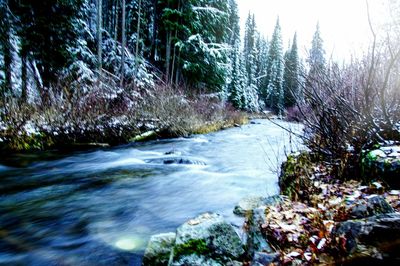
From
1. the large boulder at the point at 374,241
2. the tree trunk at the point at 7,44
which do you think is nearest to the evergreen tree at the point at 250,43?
the tree trunk at the point at 7,44

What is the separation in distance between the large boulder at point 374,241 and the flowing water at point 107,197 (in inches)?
80.6

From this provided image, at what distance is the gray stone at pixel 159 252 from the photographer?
2.91 meters

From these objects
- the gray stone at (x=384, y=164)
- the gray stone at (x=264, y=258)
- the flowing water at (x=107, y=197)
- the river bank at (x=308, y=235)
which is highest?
the gray stone at (x=384, y=164)

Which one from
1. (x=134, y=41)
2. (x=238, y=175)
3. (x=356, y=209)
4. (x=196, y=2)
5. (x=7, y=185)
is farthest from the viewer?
(x=134, y=41)

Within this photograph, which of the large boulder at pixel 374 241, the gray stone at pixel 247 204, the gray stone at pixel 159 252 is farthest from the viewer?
the gray stone at pixel 247 204

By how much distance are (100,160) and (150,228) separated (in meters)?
4.65

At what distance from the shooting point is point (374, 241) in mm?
2162

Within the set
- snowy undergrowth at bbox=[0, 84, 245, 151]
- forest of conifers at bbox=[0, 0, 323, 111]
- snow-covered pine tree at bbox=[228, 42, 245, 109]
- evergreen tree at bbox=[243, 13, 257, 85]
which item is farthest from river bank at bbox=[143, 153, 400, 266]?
evergreen tree at bbox=[243, 13, 257, 85]

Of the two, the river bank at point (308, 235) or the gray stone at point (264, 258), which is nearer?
the river bank at point (308, 235)

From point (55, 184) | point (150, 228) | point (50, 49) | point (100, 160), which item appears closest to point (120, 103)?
point (50, 49)

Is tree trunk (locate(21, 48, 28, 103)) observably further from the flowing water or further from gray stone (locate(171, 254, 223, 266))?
gray stone (locate(171, 254, 223, 266))

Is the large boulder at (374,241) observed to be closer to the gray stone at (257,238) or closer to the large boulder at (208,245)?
the gray stone at (257,238)

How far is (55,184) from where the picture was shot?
6215mm

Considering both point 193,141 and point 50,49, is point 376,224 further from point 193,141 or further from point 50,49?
point 50,49
